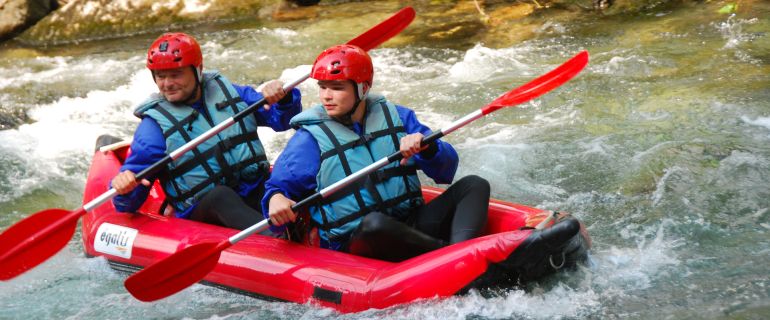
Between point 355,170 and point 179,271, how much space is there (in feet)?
2.82

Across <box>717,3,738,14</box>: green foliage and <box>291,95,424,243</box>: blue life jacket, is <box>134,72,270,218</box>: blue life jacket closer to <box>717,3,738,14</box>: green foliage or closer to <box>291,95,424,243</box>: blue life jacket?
<box>291,95,424,243</box>: blue life jacket

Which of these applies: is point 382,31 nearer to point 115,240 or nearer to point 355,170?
point 355,170

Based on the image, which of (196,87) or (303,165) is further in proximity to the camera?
(196,87)

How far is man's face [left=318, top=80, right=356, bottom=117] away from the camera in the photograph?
373 cm

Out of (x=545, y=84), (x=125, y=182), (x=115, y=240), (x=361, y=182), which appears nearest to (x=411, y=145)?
(x=361, y=182)

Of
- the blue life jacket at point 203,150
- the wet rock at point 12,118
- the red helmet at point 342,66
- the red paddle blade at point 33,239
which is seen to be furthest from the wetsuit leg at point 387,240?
the wet rock at point 12,118

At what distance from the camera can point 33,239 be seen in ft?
14.0

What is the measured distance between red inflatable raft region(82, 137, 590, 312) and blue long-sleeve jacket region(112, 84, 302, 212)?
12 cm

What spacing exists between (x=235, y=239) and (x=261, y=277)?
196mm

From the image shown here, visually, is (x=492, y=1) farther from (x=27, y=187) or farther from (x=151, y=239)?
(x=151, y=239)

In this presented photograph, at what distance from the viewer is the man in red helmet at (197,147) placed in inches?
164

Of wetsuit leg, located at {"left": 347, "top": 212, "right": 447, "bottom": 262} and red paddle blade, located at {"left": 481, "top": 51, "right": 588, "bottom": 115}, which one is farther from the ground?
red paddle blade, located at {"left": 481, "top": 51, "right": 588, "bottom": 115}

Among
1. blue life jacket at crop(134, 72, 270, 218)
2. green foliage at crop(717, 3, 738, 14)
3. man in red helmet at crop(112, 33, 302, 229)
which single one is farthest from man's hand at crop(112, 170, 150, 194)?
green foliage at crop(717, 3, 738, 14)

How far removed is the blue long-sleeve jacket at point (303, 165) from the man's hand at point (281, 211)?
9 centimetres
